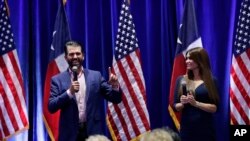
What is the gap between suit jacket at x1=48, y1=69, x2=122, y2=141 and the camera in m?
3.76

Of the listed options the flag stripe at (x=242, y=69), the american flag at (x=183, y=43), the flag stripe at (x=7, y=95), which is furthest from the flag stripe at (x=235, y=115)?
the flag stripe at (x=7, y=95)

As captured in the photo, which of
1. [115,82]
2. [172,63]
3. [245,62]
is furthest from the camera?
[172,63]

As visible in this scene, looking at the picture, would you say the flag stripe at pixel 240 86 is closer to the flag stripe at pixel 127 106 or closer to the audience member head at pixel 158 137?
the flag stripe at pixel 127 106

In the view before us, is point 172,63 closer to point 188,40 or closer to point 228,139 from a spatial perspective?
point 188,40

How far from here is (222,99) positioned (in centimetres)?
525

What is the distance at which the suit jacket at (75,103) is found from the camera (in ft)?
12.3

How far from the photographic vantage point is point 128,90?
4953 mm

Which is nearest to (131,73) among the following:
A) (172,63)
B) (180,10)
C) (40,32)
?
(172,63)

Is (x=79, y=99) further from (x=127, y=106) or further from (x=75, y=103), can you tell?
(x=127, y=106)

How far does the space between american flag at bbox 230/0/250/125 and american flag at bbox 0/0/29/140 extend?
2480 mm

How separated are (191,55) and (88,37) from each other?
207 centimetres

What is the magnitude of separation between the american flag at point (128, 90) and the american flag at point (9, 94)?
1077 mm

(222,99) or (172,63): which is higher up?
(172,63)

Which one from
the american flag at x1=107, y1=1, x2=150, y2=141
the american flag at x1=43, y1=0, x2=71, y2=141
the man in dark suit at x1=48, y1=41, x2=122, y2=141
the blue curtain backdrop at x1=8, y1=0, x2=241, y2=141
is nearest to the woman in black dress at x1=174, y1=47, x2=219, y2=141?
the man in dark suit at x1=48, y1=41, x2=122, y2=141
